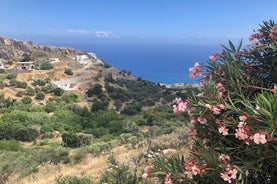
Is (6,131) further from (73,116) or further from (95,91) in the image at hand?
(95,91)

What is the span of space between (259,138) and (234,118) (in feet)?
1.65

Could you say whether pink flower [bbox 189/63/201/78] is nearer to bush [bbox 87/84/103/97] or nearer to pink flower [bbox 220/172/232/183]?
pink flower [bbox 220/172/232/183]

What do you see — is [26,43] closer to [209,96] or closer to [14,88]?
[14,88]

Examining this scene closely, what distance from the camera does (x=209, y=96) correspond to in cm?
281

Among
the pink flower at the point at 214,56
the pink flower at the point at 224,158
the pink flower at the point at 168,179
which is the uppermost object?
the pink flower at the point at 214,56

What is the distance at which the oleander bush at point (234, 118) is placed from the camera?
7.80 ft

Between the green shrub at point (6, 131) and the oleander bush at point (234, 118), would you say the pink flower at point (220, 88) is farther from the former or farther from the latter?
the green shrub at point (6, 131)

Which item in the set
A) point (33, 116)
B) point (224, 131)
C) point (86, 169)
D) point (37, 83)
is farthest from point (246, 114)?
point (37, 83)

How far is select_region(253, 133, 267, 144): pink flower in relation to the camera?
223 centimetres

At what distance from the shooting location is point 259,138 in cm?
224

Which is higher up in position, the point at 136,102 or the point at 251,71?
the point at 251,71

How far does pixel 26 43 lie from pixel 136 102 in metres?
41.6

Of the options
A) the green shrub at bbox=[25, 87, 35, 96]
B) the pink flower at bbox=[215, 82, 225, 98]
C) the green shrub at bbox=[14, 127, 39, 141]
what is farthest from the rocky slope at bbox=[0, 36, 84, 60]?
the pink flower at bbox=[215, 82, 225, 98]

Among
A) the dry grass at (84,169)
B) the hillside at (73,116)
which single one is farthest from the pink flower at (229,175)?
the dry grass at (84,169)
